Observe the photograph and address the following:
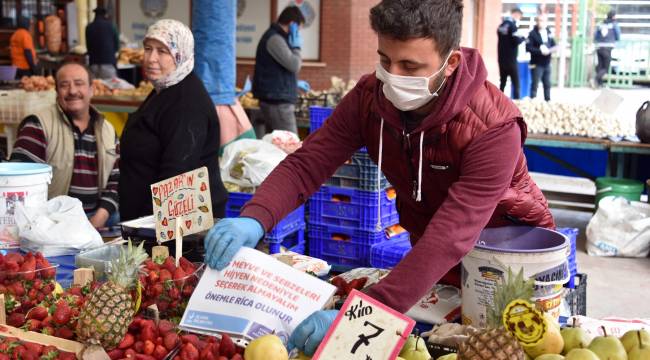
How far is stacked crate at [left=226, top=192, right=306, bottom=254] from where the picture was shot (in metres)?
5.18

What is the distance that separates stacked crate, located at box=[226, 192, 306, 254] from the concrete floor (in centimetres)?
207

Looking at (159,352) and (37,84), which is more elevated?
(37,84)

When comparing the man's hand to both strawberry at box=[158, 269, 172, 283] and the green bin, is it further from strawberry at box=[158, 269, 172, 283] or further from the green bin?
the green bin

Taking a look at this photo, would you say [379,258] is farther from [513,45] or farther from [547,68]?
[547,68]

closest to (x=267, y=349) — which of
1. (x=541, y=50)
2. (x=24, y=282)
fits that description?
(x=24, y=282)

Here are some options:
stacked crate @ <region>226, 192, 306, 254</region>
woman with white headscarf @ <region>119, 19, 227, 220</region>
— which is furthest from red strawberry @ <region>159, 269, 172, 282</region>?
stacked crate @ <region>226, 192, 306, 254</region>

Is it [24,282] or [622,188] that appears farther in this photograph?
[622,188]

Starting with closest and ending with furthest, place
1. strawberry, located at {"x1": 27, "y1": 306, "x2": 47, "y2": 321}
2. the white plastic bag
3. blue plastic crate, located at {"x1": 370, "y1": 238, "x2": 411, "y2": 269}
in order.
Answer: strawberry, located at {"x1": 27, "y1": 306, "x2": 47, "y2": 321} < the white plastic bag < blue plastic crate, located at {"x1": 370, "y1": 238, "x2": 411, "y2": 269}

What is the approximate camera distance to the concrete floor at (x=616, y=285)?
5.44m

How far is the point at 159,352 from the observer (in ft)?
6.53

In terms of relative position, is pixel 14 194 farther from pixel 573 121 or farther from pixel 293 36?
pixel 573 121

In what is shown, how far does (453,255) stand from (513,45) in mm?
13390

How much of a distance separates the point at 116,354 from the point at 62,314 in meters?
0.25

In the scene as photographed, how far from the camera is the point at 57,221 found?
3209 millimetres
